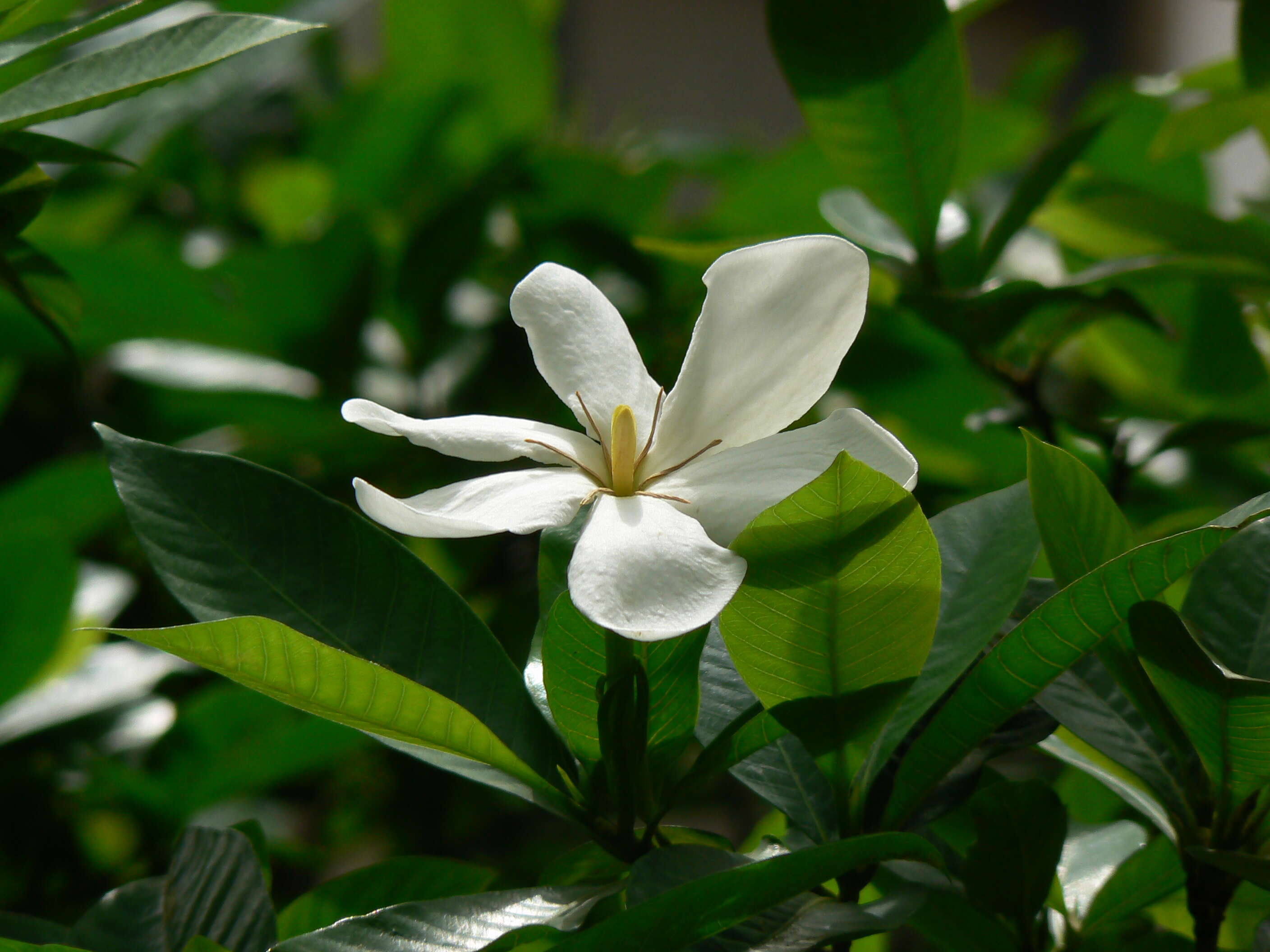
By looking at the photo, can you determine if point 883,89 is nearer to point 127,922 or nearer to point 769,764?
point 769,764

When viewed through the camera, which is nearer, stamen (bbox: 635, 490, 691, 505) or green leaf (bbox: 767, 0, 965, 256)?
stamen (bbox: 635, 490, 691, 505)

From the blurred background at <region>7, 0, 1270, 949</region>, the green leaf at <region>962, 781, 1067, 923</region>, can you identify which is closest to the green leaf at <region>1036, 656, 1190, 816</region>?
the green leaf at <region>962, 781, 1067, 923</region>

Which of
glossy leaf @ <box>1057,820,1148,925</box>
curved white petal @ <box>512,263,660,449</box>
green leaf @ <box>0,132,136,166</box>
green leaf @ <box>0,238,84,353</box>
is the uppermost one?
green leaf @ <box>0,132,136,166</box>

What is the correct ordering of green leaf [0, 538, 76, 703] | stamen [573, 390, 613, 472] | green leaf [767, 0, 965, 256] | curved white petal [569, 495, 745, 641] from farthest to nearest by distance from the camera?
green leaf [0, 538, 76, 703] < green leaf [767, 0, 965, 256] < stamen [573, 390, 613, 472] < curved white petal [569, 495, 745, 641]

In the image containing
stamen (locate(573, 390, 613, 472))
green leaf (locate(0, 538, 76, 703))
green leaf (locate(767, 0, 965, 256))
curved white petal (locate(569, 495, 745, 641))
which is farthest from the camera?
green leaf (locate(0, 538, 76, 703))

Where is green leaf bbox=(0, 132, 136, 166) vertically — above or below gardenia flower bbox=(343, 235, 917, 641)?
above

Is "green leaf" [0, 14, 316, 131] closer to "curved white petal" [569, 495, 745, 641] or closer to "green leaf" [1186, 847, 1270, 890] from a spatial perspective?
"curved white petal" [569, 495, 745, 641]

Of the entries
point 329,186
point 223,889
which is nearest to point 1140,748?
point 223,889
